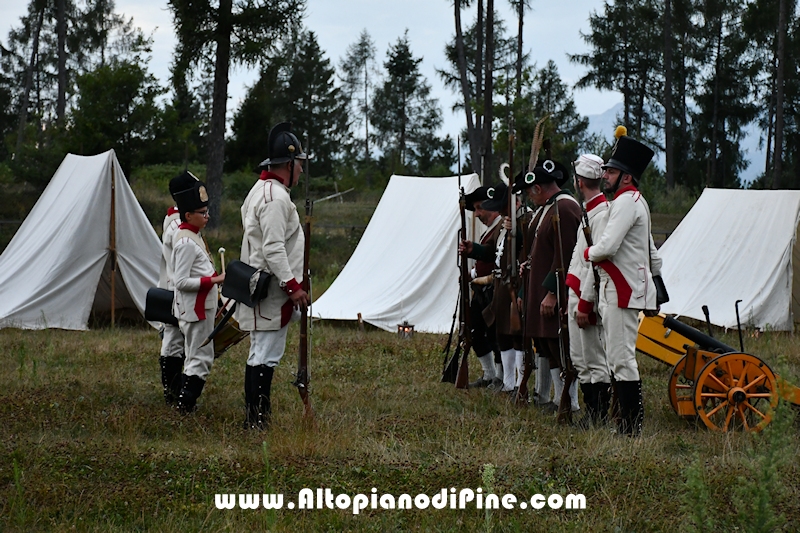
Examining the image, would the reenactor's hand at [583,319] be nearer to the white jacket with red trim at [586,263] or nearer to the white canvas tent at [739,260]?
the white jacket with red trim at [586,263]

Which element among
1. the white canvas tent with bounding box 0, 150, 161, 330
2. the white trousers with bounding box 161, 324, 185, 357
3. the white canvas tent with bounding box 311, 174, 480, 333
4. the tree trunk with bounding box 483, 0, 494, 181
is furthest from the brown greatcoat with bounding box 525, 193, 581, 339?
the tree trunk with bounding box 483, 0, 494, 181

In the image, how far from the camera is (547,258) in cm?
549

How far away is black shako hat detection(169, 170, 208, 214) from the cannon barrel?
2.83 metres

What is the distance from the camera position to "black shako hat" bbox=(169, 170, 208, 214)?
5.30 metres

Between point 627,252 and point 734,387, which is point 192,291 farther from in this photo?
point 734,387

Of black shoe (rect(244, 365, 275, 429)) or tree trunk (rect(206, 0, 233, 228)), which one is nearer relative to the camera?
black shoe (rect(244, 365, 275, 429))

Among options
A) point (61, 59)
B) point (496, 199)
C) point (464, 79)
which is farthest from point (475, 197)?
point (61, 59)

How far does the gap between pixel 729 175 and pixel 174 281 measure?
27253 millimetres

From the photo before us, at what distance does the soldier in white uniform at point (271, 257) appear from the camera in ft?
15.4

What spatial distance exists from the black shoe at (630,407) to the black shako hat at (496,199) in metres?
1.74

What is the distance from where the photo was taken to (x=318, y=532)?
339 cm

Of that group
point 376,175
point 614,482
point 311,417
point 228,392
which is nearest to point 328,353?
point 228,392

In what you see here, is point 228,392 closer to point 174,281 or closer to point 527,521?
point 174,281

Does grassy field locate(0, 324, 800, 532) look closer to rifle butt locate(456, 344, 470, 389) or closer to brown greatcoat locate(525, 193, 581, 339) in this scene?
rifle butt locate(456, 344, 470, 389)
